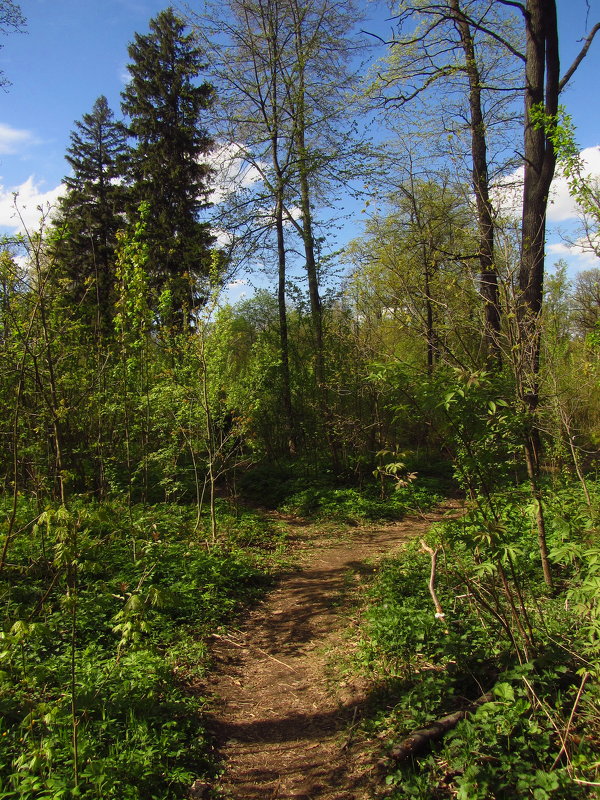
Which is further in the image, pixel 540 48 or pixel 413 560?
pixel 413 560

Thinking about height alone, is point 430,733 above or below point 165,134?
below

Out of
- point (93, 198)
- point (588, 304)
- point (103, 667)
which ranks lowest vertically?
point (103, 667)

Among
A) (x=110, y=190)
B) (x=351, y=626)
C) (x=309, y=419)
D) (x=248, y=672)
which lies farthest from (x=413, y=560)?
(x=110, y=190)

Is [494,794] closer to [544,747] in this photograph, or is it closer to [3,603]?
[544,747]

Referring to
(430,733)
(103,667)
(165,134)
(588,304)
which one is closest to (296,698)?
(430,733)

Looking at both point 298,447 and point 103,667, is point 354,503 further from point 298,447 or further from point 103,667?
point 103,667

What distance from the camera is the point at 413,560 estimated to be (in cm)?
623

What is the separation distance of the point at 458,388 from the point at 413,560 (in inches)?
159

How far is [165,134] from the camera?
15.9m

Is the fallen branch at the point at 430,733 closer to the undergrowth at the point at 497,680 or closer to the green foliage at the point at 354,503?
the undergrowth at the point at 497,680

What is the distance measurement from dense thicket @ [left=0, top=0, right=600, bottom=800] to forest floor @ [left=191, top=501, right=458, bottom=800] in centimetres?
22

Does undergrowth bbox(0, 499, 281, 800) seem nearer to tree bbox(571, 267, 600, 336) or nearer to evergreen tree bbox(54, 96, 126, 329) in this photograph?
tree bbox(571, 267, 600, 336)

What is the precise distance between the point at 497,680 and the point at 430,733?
22.9 inches

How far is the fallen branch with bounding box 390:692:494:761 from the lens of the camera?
9.39ft
